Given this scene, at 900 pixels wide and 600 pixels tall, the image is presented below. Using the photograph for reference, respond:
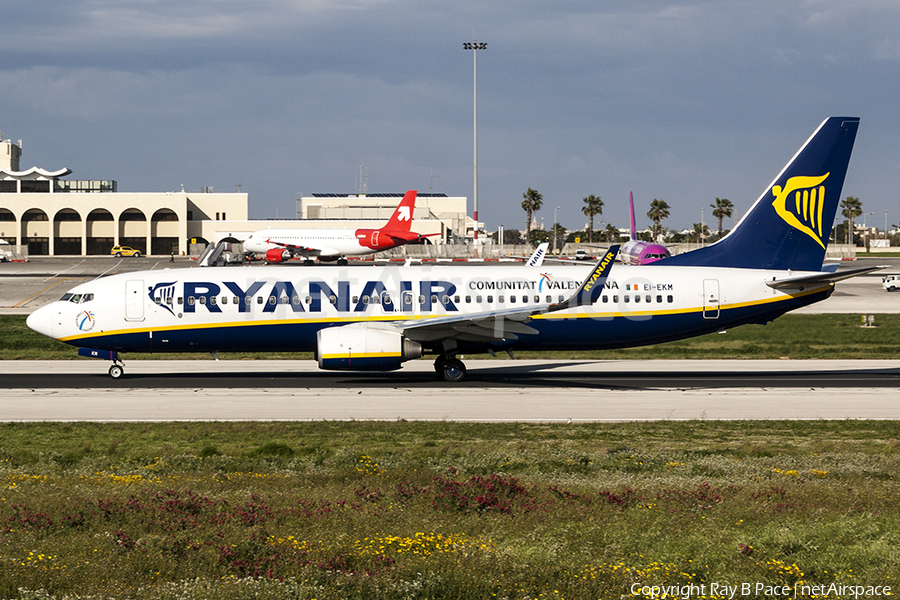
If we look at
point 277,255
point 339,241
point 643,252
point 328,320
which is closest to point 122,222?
point 277,255

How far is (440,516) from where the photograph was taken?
46.1ft

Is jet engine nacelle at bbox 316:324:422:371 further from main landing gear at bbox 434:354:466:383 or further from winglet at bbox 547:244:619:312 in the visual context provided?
winglet at bbox 547:244:619:312

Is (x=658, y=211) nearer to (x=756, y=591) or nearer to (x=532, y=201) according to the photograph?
(x=532, y=201)

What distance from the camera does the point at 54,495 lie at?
1460 cm

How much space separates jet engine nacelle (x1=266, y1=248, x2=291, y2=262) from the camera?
115 m

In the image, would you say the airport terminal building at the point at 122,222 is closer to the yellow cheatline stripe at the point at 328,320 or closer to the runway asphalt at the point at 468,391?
the runway asphalt at the point at 468,391

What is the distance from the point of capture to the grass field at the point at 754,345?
141 feet

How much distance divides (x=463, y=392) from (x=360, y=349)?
399 centimetres

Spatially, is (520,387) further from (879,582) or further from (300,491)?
(879,582)

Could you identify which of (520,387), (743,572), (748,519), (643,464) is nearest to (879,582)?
(743,572)

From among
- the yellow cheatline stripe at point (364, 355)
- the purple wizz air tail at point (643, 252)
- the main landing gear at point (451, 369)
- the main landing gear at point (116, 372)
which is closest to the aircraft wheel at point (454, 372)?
the main landing gear at point (451, 369)

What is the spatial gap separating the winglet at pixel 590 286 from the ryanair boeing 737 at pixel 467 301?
14 centimetres

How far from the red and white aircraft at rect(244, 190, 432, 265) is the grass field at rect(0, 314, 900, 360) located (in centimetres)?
6400

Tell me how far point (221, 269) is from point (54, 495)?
19.7 meters
